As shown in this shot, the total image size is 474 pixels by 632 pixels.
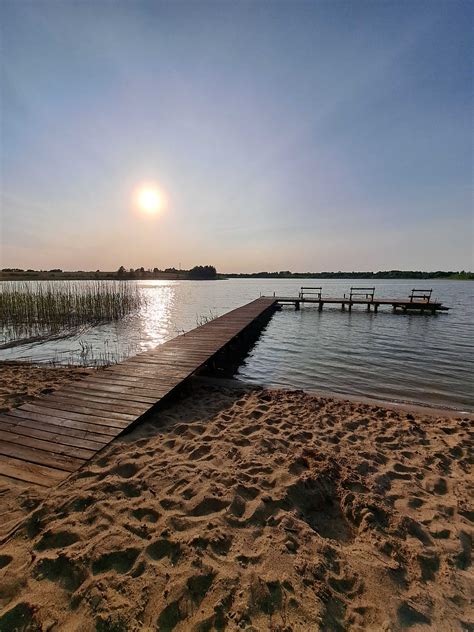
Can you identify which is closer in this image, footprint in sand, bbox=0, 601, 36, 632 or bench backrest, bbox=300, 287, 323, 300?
footprint in sand, bbox=0, 601, 36, 632

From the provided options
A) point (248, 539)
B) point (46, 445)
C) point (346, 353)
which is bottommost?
point (346, 353)

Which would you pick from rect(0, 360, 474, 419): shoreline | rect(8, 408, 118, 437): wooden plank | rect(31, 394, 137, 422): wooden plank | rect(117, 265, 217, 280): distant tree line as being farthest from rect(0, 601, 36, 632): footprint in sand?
rect(117, 265, 217, 280): distant tree line

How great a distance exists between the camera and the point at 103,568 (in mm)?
2127

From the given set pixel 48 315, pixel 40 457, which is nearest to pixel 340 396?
pixel 40 457

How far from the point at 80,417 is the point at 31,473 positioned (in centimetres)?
117

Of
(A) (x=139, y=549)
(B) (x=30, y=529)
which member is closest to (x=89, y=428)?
(B) (x=30, y=529)

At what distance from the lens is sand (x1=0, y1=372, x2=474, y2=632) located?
1887mm

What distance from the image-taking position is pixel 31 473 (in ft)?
10.0

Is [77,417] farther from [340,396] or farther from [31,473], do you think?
[340,396]

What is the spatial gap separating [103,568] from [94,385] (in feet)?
12.0

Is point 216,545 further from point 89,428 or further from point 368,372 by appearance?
point 368,372

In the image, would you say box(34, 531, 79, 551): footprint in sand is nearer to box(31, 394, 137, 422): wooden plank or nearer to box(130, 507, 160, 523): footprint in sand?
box(130, 507, 160, 523): footprint in sand

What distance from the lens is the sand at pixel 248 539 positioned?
1887 millimetres

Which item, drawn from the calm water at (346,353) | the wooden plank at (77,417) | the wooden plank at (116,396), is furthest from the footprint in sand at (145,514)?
the calm water at (346,353)
